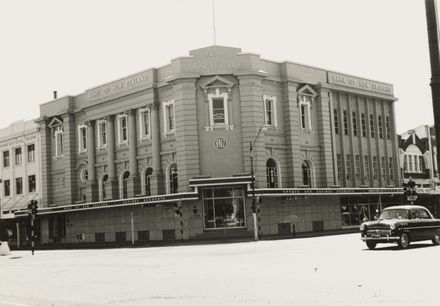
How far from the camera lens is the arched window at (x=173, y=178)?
46094 mm

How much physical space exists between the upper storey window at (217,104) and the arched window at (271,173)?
14.7 feet

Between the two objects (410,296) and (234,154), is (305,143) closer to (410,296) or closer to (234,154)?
(234,154)

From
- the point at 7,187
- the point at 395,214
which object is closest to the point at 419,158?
the point at 395,214

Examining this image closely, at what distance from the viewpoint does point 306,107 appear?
4991 centimetres

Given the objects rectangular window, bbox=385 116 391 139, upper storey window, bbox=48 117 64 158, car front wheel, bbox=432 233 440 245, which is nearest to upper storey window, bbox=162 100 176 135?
upper storey window, bbox=48 117 64 158

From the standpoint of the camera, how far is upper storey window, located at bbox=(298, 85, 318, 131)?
4928 cm

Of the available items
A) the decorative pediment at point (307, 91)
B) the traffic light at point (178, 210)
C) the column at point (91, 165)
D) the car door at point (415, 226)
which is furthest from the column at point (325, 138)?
the car door at point (415, 226)

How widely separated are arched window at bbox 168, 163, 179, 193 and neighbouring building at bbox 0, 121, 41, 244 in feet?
60.8

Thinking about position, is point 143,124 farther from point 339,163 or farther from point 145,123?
point 339,163

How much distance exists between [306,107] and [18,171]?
102 feet

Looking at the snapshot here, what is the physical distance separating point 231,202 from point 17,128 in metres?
29.5

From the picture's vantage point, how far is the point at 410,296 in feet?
35.1

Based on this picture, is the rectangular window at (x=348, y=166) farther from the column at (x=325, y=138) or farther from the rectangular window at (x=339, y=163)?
the column at (x=325, y=138)

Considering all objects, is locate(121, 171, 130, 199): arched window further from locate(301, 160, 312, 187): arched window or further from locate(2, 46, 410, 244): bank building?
locate(301, 160, 312, 187): arched window
